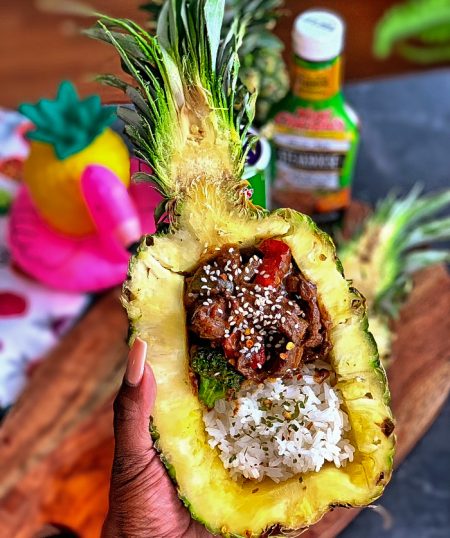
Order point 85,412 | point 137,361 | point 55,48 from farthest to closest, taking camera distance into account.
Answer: point 55,48
point 85,412
point 137,361

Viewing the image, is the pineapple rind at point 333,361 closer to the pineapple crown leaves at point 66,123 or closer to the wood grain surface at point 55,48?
the pineapple crown leaves at point 66,123

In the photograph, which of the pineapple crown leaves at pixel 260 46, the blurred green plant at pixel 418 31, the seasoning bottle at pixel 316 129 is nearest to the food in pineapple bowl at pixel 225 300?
the pineapple crown leaves at pixel 260 46

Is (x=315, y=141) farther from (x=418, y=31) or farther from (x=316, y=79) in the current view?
(x=418, y=31)

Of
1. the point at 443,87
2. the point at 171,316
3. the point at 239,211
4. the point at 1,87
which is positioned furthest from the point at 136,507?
the point at 1,87

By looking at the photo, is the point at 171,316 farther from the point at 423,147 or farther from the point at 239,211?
the point at 423,147

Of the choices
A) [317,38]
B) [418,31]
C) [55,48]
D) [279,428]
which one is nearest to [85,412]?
[279,428]
